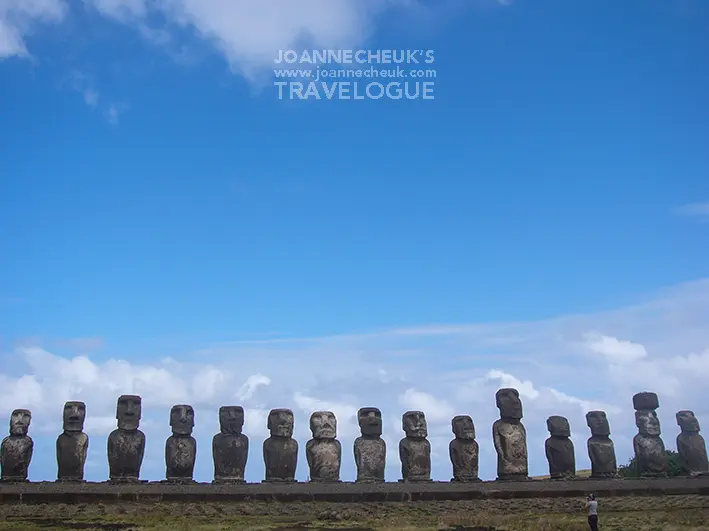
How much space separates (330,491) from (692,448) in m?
10.8

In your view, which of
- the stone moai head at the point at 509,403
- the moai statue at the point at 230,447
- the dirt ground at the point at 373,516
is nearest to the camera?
the dirt ground at the point at 373,516

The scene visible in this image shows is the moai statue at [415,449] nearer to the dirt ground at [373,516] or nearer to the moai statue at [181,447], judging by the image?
the dirt ground at [373,516]

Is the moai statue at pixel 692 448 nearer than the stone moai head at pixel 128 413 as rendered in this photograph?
No

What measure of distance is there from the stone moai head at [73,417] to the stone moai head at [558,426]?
38.5 ft

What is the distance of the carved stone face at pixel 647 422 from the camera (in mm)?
22859

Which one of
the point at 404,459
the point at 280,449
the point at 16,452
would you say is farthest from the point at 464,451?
the point at 16,452

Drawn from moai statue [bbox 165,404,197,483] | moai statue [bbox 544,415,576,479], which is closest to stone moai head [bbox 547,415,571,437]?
moai statue [bbox 544,415,576,479]

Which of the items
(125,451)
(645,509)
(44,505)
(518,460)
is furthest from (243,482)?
(645,509)

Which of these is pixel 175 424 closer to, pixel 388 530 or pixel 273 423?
pixel 273 423

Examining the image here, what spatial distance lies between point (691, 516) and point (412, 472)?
7.22 meters

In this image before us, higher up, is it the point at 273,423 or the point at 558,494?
the point at 273,423

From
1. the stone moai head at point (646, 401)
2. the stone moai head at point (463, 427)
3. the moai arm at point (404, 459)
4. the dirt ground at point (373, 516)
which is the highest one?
the stone moai head at point (646, 401)

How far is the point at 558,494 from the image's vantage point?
18391mm

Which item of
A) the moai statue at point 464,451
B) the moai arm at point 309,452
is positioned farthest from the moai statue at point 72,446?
the moai statue at point 464,451
